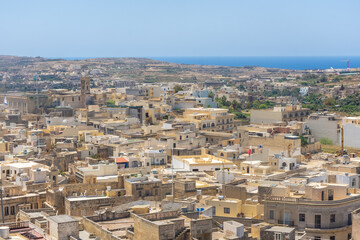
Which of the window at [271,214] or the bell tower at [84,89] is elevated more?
the bell tower at [84,89]

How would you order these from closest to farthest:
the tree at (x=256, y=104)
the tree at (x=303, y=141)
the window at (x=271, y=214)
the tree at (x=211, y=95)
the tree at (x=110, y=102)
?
the window at (x=271, y=214) < the tree at (x=303, y=141) < the tree at (x=110, y=102) < the tree at (x=256, y=104) < the tree at (x=211, y=95)

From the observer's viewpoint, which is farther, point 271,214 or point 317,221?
point 271,214

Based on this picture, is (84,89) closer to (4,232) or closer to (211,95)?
(211,95)

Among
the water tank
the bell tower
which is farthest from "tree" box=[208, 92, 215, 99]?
the water tank

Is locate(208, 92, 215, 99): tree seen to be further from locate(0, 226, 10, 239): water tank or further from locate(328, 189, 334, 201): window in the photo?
locate(0, 226, 10, 239): water tank

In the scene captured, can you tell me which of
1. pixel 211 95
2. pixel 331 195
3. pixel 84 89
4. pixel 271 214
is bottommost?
pixel 271 214

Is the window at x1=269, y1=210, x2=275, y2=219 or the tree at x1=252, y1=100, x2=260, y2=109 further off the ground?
the window at x1=269, y1=210, x2=275, y2=219

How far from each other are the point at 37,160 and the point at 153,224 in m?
21.0

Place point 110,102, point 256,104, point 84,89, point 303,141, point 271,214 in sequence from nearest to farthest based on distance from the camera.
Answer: point 271,214 < point 303,141 < point 84,89 < point 110,102 < point 256,104

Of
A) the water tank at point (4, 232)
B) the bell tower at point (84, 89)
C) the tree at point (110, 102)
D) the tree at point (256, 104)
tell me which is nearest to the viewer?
the water tank at point (4, 232)

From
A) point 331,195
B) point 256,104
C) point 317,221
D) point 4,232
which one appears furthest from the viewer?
point 256,104

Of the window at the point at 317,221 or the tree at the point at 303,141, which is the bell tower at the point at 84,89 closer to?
the tree at the point at 303,141

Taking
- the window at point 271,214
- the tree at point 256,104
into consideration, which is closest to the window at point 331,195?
the window at point 271,214

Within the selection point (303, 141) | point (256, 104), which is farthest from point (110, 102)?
point (303, 141)
